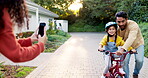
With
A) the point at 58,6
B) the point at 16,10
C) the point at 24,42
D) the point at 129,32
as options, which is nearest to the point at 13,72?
the point at 24,42

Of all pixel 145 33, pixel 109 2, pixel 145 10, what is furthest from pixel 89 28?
pixel 145 33

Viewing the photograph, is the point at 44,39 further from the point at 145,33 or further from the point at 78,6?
the point at 78,6

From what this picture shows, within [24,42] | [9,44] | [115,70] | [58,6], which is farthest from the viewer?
[58,6]

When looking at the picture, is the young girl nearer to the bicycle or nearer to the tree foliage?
the bicycle

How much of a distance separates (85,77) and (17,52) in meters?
3.68

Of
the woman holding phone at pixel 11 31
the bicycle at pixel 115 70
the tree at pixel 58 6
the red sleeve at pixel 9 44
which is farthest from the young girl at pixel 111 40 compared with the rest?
the tree at pixel 58 6

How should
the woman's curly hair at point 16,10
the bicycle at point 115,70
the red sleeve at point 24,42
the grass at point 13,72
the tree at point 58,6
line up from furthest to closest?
the tree at point 58,6
the grass at point 13,72
the bicycle at point 115,70
the red sleeve at point 24,42
the woman's curly hair at point 16,10

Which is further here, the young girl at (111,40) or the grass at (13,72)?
the grass at (13,72)

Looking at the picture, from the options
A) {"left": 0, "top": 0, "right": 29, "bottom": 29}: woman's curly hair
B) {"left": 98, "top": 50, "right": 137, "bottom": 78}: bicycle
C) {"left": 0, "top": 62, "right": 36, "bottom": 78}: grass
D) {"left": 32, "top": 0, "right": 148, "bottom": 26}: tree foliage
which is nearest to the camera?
{"left": 0, "top": 0, "right": 29, "bottom": 29}: woman's curly hair

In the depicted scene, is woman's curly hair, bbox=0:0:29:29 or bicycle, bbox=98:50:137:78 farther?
bicycle, bbox=98:50:137:78

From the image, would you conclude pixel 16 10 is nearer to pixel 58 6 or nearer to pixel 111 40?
pixel 111 40

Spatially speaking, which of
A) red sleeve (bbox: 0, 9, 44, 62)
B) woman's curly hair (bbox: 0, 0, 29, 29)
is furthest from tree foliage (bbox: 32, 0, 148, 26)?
red sleeve (bbox: 0, 9, 44, 62)

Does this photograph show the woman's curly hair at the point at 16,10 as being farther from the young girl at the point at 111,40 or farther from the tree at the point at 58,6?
the tree at the point at 58,6

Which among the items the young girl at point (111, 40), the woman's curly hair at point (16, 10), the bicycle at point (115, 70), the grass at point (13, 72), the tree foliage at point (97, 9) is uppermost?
the tree foliage at point (97, 9)
